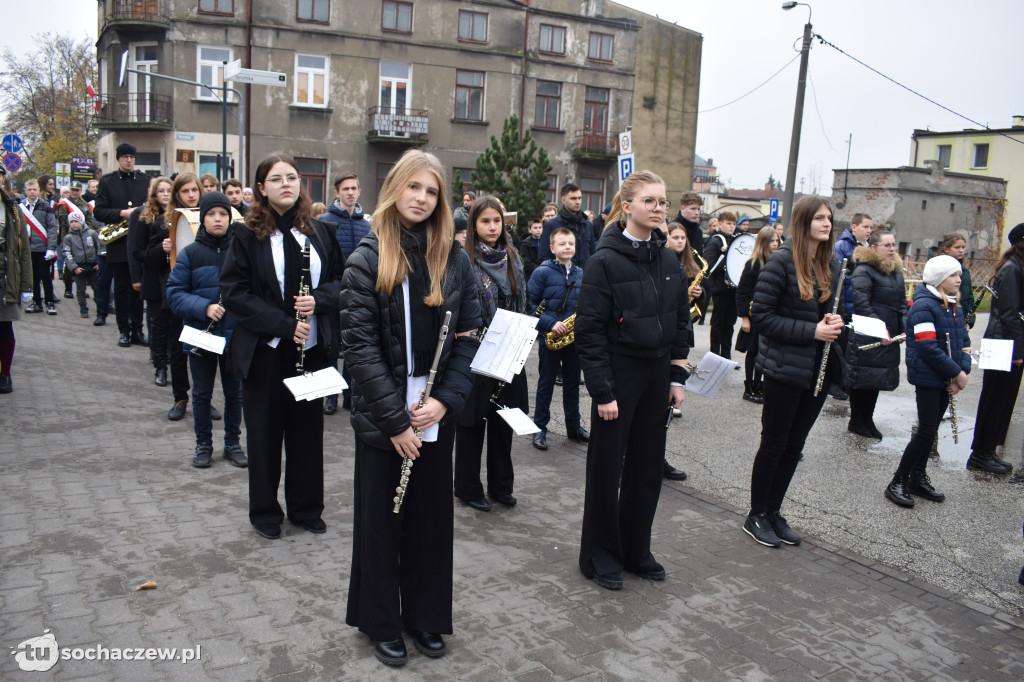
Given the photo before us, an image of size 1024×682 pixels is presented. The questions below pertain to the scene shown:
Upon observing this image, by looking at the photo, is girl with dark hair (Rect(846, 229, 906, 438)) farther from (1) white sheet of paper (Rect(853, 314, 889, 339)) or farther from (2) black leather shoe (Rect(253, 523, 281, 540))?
(2) black leather shoe (Rect(253, 523, 281, 540))

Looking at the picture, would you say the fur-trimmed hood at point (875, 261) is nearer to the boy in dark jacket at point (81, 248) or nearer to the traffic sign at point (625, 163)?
the traffic sign at point (625, 163)

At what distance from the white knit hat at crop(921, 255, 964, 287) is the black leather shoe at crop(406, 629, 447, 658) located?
4683 mm

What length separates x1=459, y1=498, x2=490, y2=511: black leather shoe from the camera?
5641 millimetres

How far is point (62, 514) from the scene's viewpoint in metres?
4.99

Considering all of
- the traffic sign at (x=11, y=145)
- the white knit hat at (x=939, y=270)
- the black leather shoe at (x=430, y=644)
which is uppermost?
the traffic sign at (x=11, y=145)

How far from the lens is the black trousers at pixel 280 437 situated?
4.86m

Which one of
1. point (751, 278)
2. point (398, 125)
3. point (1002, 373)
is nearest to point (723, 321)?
point (751, 278)

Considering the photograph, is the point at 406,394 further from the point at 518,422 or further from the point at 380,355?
the point at 518,422

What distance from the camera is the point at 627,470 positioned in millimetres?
4633

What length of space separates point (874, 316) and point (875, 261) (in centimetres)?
57

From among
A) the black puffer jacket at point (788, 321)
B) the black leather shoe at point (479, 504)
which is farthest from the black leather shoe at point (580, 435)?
the black puffer jacket at point (788, 321)

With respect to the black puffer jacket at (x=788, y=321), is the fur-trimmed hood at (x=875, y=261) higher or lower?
higher

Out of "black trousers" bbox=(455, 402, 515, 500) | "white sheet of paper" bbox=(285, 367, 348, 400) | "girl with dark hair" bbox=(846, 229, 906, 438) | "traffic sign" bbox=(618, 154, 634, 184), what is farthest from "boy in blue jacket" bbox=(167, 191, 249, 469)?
"girl with dark hair" bbox=(846, 229, 906, 438)

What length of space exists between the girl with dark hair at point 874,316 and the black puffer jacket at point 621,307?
4446 millimetres
